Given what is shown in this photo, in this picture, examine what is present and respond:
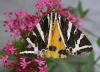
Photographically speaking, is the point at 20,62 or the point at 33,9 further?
the point at 33,9

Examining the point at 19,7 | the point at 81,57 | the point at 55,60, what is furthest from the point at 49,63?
the point at 19,7

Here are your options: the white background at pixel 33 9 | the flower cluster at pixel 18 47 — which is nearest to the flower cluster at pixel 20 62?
the flower cluster at pixel 18 47

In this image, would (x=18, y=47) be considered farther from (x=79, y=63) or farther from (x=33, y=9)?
(x=33, y=9)

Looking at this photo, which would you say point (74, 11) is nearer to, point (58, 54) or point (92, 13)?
point (92, 13)

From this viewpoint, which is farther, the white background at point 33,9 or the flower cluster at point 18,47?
the white background at point 33,9

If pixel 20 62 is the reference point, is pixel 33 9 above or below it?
above

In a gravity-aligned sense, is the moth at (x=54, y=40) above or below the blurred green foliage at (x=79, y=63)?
above

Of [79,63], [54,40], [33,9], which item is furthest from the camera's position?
[33,9]

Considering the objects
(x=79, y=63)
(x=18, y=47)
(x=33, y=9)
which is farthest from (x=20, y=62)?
(x=33, y=9)

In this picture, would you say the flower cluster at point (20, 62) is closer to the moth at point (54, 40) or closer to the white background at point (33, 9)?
the moth at point (54, 40)
